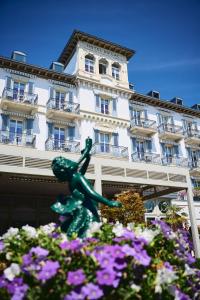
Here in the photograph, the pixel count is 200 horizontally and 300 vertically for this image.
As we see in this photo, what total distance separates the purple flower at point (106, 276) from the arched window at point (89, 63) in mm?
22170

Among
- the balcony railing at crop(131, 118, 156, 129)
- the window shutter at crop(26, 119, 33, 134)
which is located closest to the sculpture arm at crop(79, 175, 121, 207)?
the window shutter at crop(26, 119, 33, 134)

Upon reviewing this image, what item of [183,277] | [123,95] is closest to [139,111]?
[123,95]

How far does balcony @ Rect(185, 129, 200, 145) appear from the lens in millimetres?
27141

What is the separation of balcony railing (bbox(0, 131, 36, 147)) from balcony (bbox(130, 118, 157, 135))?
876 cm

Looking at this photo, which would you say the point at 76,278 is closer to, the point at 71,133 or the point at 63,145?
the point at 63,145

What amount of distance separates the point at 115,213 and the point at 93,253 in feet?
42.0

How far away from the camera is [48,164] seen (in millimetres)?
10859

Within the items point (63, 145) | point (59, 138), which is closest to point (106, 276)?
point (63, 145)

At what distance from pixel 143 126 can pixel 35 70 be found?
1020cm

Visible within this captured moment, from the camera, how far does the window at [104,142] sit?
68.1ft

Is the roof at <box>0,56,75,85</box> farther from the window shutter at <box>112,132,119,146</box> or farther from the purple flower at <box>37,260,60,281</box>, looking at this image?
the purple flower at <box>37,260,60,281</box>

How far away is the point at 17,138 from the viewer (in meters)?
18.1

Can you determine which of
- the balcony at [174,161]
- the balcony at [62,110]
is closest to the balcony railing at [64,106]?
the balcony at [62,110]

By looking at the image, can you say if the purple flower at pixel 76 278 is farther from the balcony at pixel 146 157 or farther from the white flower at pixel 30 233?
the balcony at pixel 146 157
